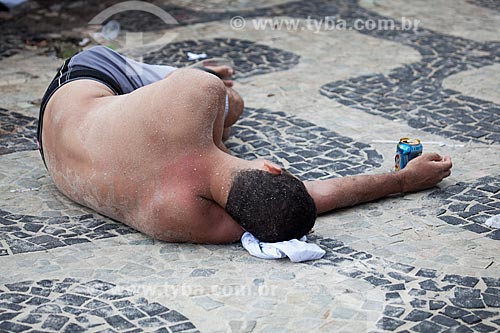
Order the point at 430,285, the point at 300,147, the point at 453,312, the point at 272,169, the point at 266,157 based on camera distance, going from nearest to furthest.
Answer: the point at 453,312 → the point at 430,285 → the point at 272,169 → the point at 266,157 → the point at 300,147

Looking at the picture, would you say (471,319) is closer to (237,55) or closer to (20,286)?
(20,286)

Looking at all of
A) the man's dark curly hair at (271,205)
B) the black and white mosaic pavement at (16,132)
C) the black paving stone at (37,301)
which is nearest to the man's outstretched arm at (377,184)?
the man's dark curly hair at (271,205)

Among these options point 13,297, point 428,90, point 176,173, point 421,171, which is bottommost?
point 13,297

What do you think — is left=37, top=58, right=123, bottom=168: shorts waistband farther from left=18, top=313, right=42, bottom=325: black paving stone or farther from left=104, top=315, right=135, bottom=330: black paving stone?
left=104, top=315, right=135, bottom=330: black paving stone

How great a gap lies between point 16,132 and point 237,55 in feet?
7.58

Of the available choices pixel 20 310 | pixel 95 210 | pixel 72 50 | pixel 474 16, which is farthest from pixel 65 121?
pixel 474 16

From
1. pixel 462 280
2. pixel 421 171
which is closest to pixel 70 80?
pixel 421 171

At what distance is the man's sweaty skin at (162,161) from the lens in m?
3.97

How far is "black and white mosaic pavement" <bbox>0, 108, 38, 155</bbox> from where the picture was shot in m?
5.36

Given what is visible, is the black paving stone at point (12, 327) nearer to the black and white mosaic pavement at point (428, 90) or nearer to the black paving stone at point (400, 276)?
the black paving stone at point (400, 276)

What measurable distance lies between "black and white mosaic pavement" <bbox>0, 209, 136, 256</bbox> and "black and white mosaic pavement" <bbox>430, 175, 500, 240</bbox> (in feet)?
5.29

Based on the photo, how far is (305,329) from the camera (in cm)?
340

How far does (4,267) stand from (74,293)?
0.42 metres

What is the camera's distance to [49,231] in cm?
428
